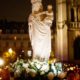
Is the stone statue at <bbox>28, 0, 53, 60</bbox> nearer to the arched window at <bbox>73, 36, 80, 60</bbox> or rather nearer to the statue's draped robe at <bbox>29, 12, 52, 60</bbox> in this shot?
the statue's draped robe at <bbox>29, 12, 52, 60</bbox>

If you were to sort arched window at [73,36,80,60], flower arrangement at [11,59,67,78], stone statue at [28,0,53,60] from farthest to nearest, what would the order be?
arched window at [73,36,80,60] → stone statue at [28,0,53,60] → flower arrangement at [11,59,67,78]

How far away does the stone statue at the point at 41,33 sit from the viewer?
13.2 metres

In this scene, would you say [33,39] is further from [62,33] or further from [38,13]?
[62,33]

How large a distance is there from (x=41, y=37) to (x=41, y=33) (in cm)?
12

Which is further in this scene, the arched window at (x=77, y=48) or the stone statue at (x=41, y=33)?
the arched window at (x=77, y=48)

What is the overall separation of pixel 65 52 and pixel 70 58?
103 cm

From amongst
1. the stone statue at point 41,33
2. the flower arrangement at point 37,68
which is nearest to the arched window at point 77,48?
the stone statue at point 41,33

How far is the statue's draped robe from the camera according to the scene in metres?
13.3

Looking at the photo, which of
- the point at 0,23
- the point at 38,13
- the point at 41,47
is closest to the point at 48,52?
the point at 41,47

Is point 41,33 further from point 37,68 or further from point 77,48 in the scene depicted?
point 77,48

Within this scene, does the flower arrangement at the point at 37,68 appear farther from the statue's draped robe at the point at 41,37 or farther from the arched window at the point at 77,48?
the arched window at the point at 77,48

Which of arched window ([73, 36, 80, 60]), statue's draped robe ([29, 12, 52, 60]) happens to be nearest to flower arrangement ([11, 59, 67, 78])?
statue's draped robe ([29, 12, 52, 60])

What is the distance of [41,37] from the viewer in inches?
523

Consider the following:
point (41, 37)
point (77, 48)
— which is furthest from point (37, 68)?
point (77, 48)
